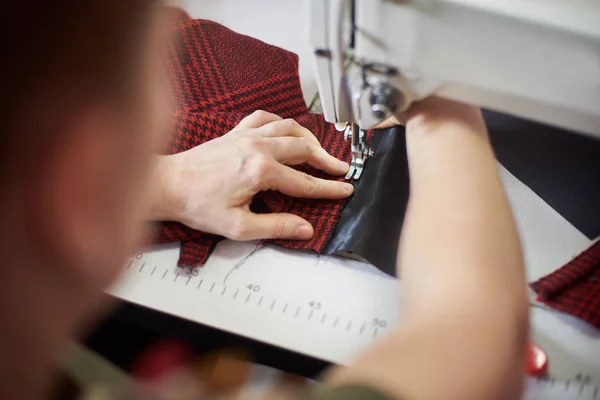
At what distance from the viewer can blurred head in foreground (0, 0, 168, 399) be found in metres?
0.33

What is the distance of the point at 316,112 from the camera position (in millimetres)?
1114

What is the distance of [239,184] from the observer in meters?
0.88

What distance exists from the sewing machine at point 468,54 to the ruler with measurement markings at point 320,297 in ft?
0.80

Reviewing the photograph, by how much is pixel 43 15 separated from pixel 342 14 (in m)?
0.43

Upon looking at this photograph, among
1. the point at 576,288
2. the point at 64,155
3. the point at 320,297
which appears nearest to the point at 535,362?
the point at 576,288

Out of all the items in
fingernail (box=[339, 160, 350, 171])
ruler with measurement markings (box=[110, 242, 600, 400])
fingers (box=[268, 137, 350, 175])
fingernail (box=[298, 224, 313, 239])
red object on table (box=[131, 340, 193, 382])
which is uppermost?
fingers (box=[268, 137, 350, 175])

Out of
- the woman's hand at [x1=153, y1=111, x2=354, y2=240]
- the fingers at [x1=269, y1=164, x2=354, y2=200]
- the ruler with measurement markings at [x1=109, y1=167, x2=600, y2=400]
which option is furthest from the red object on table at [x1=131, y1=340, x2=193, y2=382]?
the fingers at [x1=269, y1=164, x2=354, y2=200]

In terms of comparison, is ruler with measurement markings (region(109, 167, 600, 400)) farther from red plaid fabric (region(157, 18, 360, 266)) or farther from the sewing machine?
the sewing machine

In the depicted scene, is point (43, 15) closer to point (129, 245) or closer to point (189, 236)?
point (129, 245)

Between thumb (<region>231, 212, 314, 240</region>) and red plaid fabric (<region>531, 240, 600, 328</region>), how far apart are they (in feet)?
1.21

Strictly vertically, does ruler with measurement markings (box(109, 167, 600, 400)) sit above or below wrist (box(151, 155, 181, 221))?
below

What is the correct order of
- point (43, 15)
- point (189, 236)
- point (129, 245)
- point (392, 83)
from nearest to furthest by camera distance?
point (43, 15), point (129, 245), point (392, 83), point (189, 236)

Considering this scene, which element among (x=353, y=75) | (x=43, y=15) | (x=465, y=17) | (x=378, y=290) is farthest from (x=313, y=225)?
(x=43, y=15)

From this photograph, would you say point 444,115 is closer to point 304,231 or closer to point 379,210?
point 379,210
